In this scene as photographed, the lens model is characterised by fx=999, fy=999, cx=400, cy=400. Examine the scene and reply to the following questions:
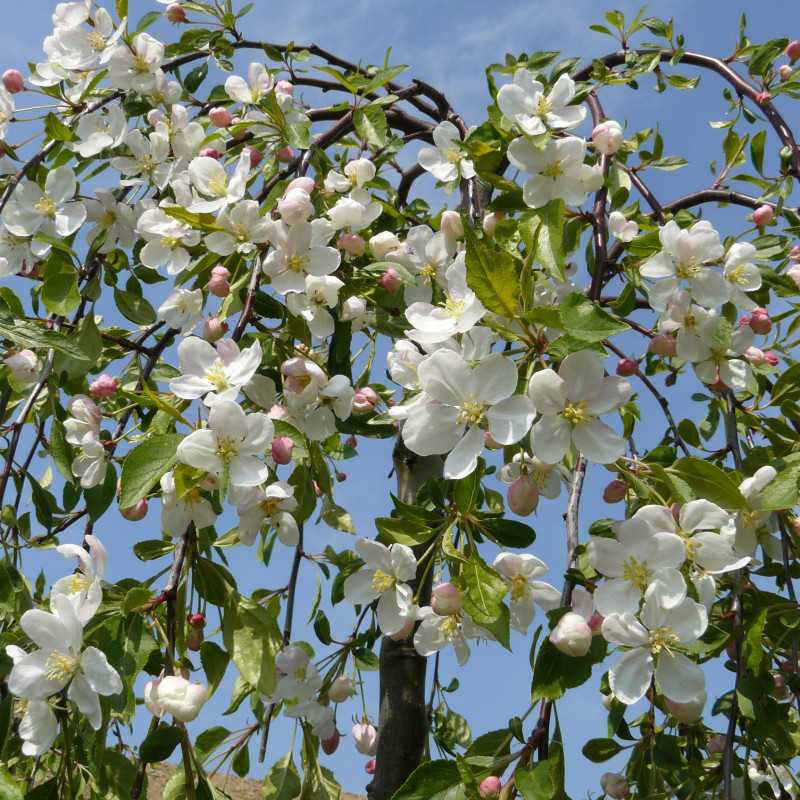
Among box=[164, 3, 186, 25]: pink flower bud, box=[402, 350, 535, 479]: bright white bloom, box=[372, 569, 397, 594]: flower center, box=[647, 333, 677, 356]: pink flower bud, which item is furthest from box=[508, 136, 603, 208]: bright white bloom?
box=[164, 3, 186, 25]: pink flower bud

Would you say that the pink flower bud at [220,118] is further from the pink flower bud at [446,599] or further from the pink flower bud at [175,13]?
the pink flower bud at [446,599]

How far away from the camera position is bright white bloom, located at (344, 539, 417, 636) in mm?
1302

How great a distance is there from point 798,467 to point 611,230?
516 mm

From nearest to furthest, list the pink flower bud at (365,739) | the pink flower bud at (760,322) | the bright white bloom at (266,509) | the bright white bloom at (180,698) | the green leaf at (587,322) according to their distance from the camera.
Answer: the green leaf at (587,322) < the bright white bloom at (180,698) < the bright white bloom at (266,509) < the pink flower bud at (760,322) < the pink flower bud at (365,739)

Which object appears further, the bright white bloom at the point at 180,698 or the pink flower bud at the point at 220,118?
the pink flower bud at the point at 220,118

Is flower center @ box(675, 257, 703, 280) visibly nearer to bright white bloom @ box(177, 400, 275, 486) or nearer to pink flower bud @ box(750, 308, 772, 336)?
pink flower bud @ box(750, 308, 772, 336)

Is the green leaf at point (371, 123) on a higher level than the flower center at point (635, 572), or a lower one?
higher

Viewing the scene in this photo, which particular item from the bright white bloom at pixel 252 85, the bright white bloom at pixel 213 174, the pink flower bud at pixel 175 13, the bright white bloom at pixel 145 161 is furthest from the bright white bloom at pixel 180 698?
the pink flower bud at pixel 175 13

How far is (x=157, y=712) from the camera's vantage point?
1154mm

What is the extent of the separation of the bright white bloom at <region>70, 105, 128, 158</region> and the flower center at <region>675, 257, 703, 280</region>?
1.03 meters

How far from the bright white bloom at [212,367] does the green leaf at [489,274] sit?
306mm

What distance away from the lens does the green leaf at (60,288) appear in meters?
1.71

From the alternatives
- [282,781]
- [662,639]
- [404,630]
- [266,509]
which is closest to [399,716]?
[282,781]

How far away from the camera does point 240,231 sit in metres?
1.47
